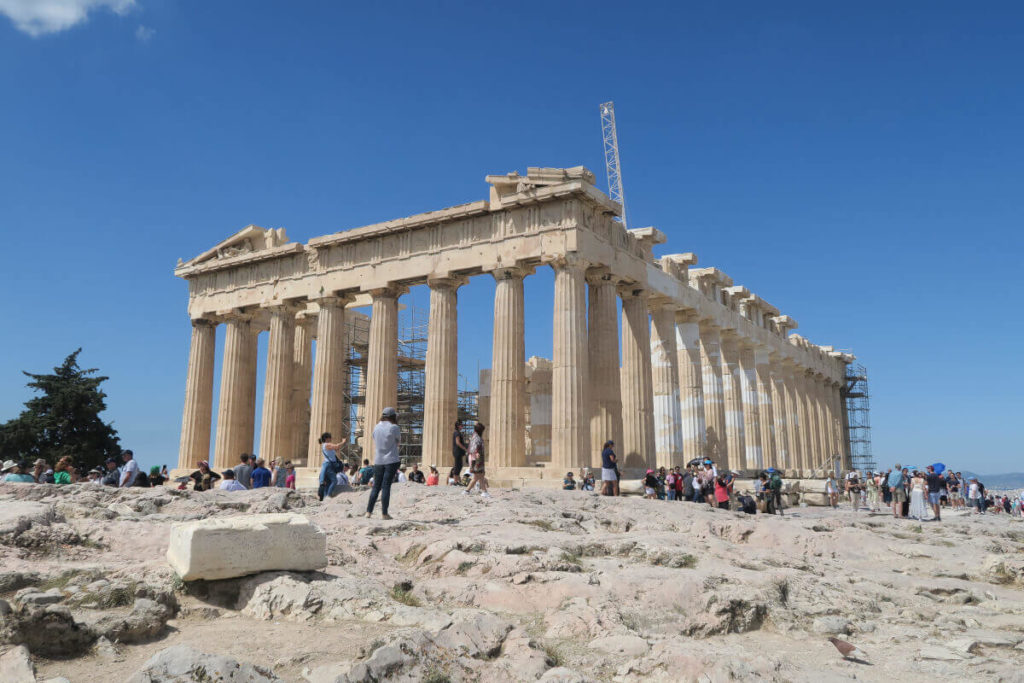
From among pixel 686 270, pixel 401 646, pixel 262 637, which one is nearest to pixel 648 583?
pixel 401 646

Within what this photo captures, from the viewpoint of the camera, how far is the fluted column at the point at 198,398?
3462 cm

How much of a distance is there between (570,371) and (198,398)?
1915cm

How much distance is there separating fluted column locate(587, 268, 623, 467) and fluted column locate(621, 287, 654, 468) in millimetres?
694

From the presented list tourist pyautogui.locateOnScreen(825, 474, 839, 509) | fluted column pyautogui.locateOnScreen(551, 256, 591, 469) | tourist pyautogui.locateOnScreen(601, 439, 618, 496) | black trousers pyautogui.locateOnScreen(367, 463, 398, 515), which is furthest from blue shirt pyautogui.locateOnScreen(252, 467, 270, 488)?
tourist pyautogui.locateOnScreen(825, 474, 839, 509)

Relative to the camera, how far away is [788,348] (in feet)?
147

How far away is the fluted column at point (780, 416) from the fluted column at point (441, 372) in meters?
20.0

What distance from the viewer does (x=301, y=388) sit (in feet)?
117

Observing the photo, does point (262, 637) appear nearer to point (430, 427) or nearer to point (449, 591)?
point (449, 591)

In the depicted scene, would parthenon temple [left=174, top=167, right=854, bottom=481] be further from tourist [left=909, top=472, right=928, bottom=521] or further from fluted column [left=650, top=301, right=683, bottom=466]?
tourist [left=909, top=472, right=928, bottom=521]

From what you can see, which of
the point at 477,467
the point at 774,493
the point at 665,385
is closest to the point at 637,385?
the point at 665,385

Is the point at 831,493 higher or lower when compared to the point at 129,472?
lower

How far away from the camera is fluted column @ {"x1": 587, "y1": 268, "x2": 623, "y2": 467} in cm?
2686

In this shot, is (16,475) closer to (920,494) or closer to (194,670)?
(194,670)

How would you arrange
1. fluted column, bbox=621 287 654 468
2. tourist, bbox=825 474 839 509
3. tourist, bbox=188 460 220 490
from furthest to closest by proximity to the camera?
fluted column, bbox=621 287 654 468, tourist, bbox=825 474 839 509, tourist, bbox=188 460 220 490
